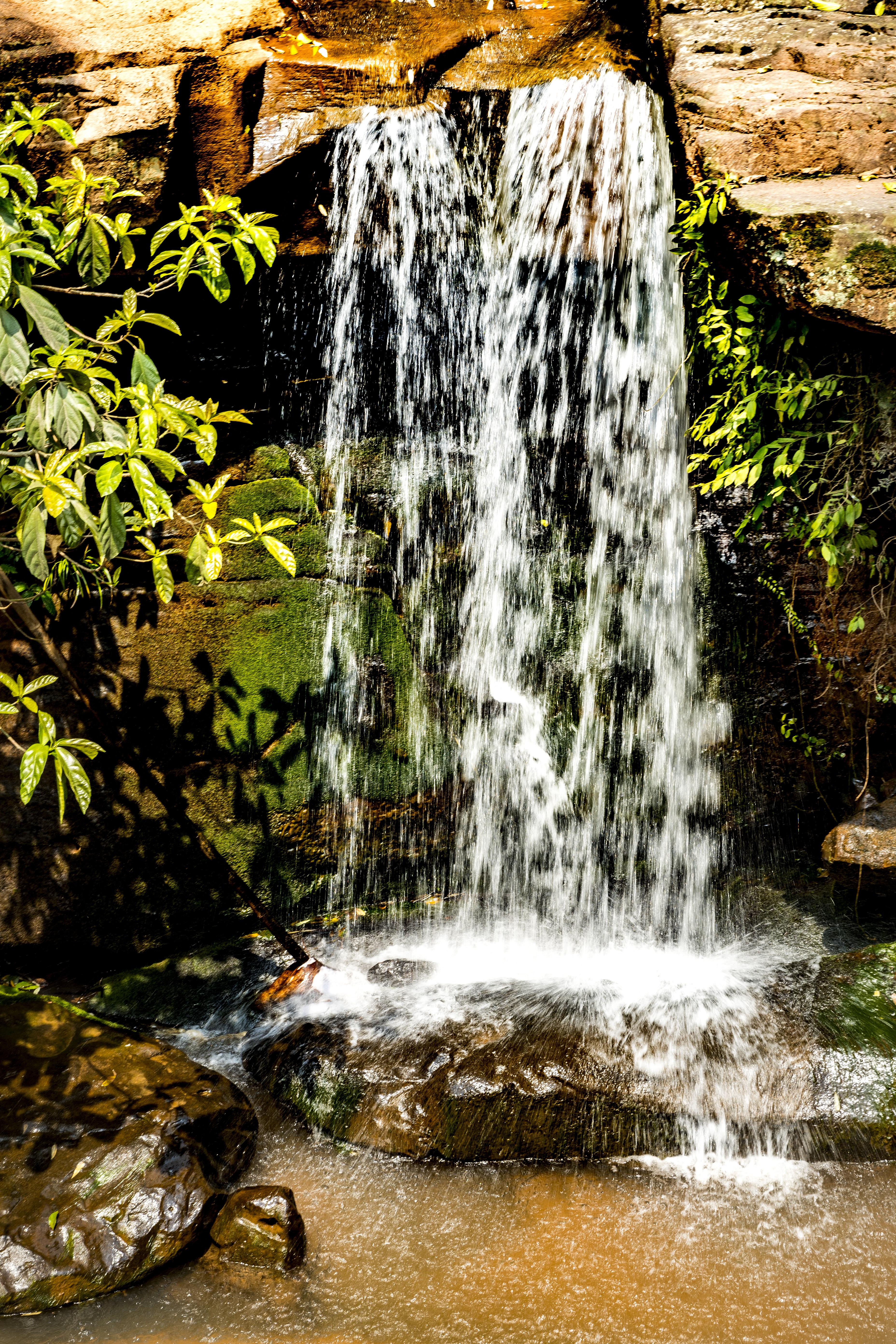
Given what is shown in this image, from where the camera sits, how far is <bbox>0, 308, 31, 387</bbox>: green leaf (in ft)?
6.95

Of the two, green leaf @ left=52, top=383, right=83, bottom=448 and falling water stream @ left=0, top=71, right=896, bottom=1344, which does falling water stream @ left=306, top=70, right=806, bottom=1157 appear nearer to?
falling water stream @ left=0, top=71, right=896, bottom=1344

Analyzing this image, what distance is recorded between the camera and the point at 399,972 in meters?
3.91

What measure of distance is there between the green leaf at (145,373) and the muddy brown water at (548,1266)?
8.42 ft

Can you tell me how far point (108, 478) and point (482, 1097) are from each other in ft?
7.59

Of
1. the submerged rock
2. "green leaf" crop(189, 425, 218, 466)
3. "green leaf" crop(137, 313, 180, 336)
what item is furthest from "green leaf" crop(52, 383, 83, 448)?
the submerged rock

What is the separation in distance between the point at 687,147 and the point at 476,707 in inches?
108

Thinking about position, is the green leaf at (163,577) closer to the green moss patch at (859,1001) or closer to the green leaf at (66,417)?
the green leaf at (66,417)

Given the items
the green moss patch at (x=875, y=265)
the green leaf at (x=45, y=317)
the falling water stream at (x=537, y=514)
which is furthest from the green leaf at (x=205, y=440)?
the green moss patch at (x=875, y=265)

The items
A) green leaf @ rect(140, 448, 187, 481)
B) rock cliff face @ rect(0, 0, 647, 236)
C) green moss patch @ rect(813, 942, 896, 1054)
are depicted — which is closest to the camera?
green leaf @ rect(140, 448, 187, 481)

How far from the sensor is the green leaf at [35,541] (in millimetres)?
2385

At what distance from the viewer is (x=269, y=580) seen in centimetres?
437

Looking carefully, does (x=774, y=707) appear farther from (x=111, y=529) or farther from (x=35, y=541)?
(x=35, y=541)

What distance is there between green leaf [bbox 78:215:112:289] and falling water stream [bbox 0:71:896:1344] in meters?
1.25

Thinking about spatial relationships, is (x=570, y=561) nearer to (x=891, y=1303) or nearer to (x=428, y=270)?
(x=428, y=270)
